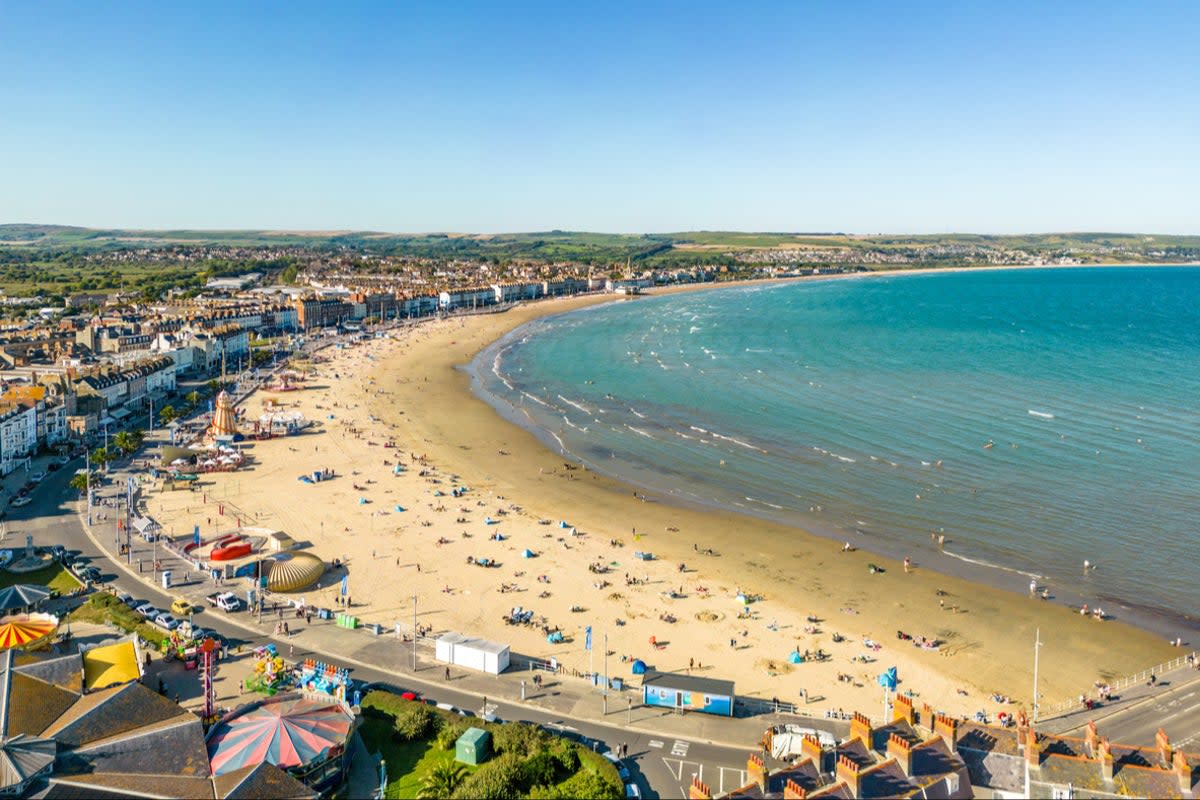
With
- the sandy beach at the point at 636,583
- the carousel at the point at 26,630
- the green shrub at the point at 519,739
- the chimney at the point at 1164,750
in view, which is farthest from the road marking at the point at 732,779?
the carousel at the point at 26,630

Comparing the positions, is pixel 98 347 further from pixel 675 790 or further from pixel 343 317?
pixel 675 790

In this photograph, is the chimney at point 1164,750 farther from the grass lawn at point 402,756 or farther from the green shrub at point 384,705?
the green shrub at point 384,705

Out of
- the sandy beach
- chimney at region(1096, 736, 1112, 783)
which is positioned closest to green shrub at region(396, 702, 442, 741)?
the sandy beach

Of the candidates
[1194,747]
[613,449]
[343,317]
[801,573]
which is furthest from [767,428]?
[343,317]

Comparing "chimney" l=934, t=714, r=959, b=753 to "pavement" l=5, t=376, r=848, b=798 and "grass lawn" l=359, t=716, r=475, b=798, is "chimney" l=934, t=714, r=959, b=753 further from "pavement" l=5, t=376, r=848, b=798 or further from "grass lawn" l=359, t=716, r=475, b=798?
"grass lawn" l=359, t=716, r=475, b=798

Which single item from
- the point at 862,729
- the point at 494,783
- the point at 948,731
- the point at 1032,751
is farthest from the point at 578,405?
the point at 1032,751

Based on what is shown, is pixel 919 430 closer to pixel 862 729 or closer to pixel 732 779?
pixel 732 779
